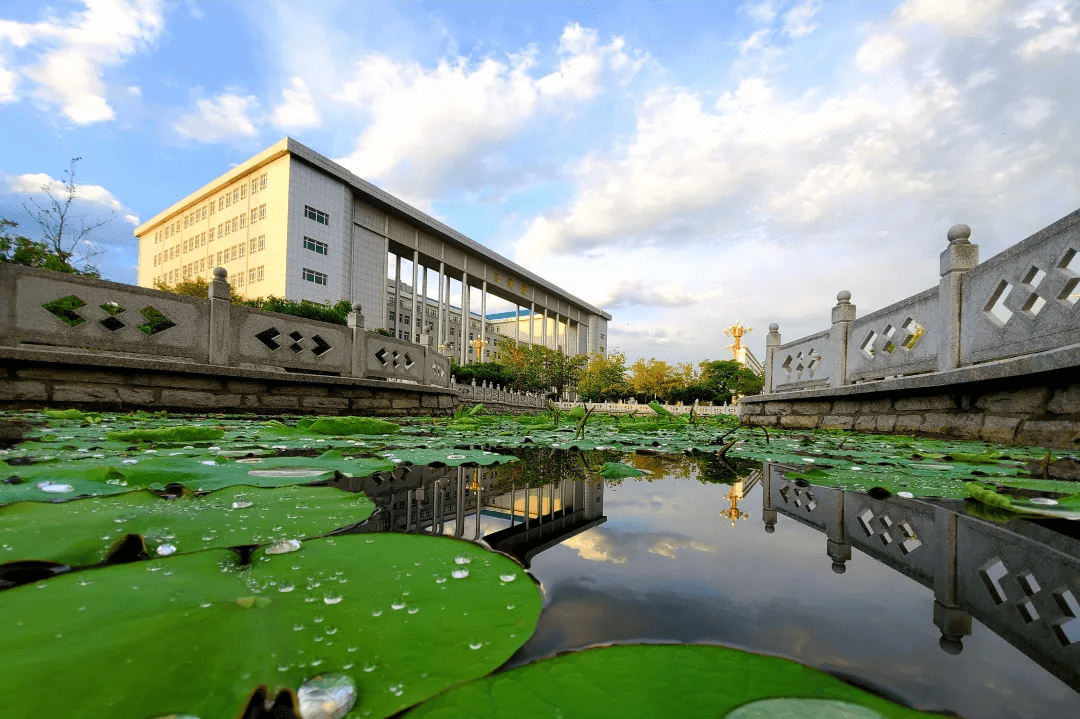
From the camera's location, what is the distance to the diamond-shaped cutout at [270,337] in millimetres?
5859

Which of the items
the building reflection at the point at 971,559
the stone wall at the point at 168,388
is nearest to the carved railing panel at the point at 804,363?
the building reflection at the point at 971,559

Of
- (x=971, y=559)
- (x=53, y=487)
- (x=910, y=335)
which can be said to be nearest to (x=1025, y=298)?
(x=910, y=335)

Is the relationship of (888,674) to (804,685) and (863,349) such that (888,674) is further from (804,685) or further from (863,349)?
(863,349)

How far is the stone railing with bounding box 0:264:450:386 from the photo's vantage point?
14.0 feet

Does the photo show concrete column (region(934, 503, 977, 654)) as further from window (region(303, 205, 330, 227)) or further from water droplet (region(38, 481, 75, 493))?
window (region(303, 205, 330, 227))

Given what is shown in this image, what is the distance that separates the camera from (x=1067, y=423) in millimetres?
2836

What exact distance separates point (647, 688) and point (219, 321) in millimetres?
6317

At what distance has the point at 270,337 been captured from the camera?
19.6 feet

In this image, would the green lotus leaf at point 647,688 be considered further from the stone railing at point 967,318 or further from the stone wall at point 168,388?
the stone wall at point 168,388

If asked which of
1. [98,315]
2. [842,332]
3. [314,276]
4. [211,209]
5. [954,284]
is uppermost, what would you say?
[211,209]

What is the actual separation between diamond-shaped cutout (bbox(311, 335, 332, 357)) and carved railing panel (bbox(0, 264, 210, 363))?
131 cm

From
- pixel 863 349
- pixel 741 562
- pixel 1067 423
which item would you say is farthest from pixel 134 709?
pixel 863 349

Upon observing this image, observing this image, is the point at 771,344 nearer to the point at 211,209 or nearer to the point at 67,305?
the point at 67,305

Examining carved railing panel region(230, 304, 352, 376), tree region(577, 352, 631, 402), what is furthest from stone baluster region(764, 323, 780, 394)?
tree region(577, 352, 631, 402)
